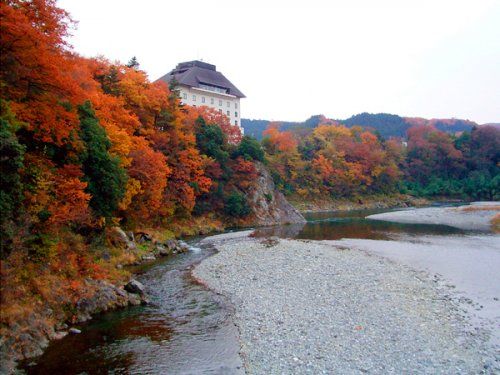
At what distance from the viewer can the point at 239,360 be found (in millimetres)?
12781

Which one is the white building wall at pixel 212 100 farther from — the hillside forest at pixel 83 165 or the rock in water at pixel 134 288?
the rock in water at pixel 134 288

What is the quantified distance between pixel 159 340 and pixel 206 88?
203 feet

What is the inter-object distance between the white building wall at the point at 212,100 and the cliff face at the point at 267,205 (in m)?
15.5

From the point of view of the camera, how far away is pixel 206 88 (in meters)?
70.8

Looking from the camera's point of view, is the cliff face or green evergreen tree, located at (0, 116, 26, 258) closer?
green evergreen tree, located at (0, 116, 26, 258)

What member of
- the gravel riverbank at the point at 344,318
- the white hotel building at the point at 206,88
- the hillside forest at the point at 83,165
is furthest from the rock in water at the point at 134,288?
the white hotel building at the point at 206,88

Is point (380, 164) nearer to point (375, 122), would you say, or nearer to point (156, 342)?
point (375, 122)

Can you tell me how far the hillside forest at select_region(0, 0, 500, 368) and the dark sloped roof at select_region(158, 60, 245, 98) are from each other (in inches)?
612

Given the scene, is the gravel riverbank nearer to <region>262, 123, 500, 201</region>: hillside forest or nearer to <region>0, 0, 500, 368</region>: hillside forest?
<region>0, 0, 500, 368</region>: hillside forest

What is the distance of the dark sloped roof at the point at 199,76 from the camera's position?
6862 centimetres

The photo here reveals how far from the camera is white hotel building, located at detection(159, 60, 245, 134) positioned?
223 ft

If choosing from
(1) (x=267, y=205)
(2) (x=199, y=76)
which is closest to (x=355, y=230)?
(1) (x=267, y=205)

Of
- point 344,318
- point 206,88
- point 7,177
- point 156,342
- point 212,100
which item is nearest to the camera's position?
point 7,177

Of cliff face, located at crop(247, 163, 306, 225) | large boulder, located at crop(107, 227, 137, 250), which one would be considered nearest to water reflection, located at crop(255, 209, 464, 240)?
cliff face, located at crop(247, 163, 306, 225)
